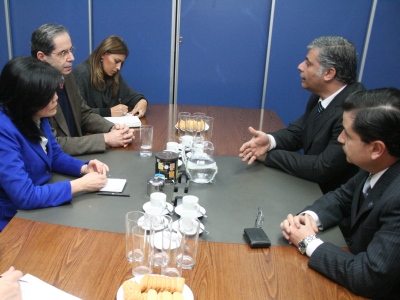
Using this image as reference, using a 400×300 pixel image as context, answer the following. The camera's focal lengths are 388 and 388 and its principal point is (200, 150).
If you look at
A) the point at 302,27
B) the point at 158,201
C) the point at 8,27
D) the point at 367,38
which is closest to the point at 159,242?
the point at 158,201

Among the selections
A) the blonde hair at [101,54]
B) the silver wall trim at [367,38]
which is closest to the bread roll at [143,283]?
the blonde hair at [101,54]

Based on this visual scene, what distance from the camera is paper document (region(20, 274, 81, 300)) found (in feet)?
3.39

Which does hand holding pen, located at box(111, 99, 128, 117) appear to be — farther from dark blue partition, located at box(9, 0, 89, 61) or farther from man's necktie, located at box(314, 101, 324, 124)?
dark blue partition, located at box(9, 0, 89, 61)

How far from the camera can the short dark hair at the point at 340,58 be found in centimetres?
212

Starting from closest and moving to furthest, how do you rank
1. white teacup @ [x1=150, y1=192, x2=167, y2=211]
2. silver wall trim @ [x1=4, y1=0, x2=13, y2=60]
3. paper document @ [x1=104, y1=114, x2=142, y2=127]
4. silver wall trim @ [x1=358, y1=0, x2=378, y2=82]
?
white teacup @ [x1=150, y1=192, x2=167, y2=211], paper document @ [x1=104, y1=114, x2=142, y2=127], silver wall trim @ [x1=358, y1=0, x2=378, y2=82], silver wall trim @ [x1=4, y1=0, x2=13, y2=60]

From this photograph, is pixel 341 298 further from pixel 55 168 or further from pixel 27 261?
pixel 55 168

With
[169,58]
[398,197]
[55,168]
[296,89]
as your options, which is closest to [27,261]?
[55,168]

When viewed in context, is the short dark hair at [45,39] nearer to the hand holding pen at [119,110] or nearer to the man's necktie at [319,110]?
the hand holding pen at [119,110]

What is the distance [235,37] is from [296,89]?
2.81ft

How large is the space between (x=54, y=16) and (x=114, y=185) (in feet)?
9.84

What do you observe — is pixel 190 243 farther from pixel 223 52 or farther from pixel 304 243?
pixel 223 52

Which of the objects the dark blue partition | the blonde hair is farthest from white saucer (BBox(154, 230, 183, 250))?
the dark blue partition

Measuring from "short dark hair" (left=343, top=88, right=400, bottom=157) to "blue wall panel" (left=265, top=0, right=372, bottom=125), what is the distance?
9.00 feet

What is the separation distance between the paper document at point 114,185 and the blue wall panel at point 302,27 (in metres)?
2.81
